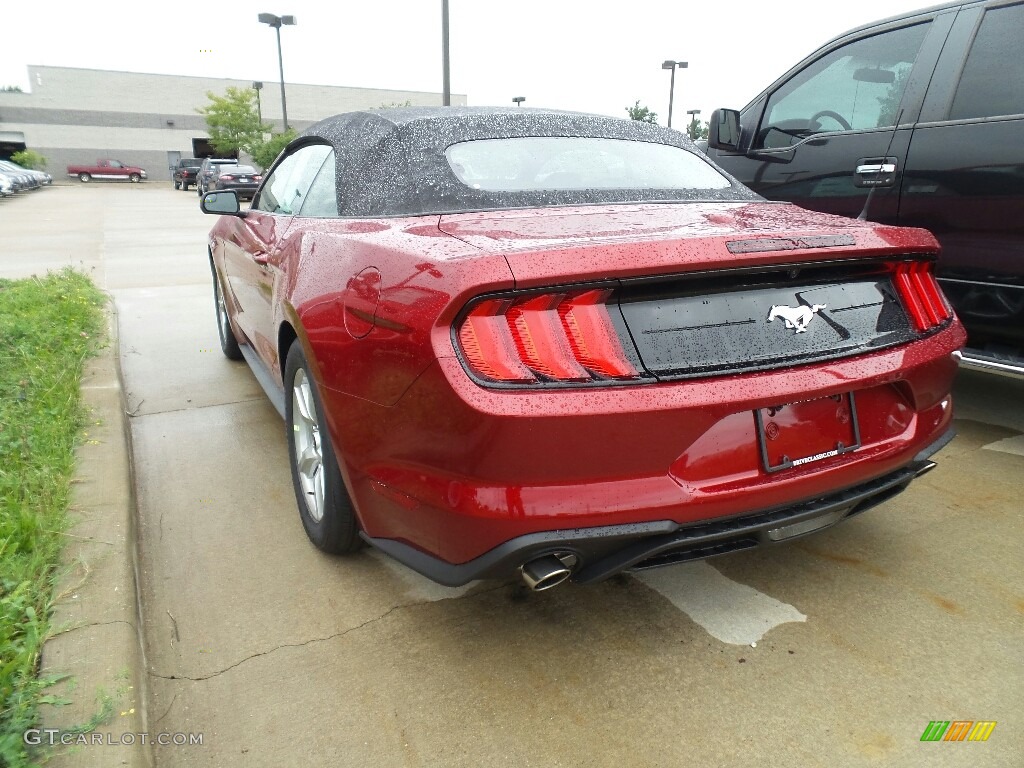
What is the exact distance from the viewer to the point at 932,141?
12.0ft

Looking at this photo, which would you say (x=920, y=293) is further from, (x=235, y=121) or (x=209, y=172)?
(x=235, y=121)

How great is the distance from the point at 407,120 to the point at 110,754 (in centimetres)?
219

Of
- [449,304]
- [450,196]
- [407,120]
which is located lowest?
[449,304]

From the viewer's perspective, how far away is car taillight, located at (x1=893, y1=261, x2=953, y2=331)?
88.0 inches

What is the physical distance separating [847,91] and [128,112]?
64357 mm

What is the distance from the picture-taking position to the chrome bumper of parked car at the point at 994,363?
3.25 m

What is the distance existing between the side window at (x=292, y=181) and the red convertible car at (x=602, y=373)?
0.84 metres

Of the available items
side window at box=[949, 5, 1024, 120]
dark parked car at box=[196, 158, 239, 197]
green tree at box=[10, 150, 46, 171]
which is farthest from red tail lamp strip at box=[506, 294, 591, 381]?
green tree at box=[10, 150, 46, 171]

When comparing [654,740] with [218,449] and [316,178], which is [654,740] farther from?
[218,449]

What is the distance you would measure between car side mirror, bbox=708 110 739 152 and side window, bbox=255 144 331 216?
8.03ft

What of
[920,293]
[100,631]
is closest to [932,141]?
[920,293]

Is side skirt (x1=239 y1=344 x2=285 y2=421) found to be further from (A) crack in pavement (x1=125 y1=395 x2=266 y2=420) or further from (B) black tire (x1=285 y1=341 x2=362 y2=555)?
(A) crack in pavement (x1=125 y1=395 x2=266 y2=420)

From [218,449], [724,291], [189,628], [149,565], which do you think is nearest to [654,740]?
[724,291]

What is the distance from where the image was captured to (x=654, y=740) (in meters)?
1.85
